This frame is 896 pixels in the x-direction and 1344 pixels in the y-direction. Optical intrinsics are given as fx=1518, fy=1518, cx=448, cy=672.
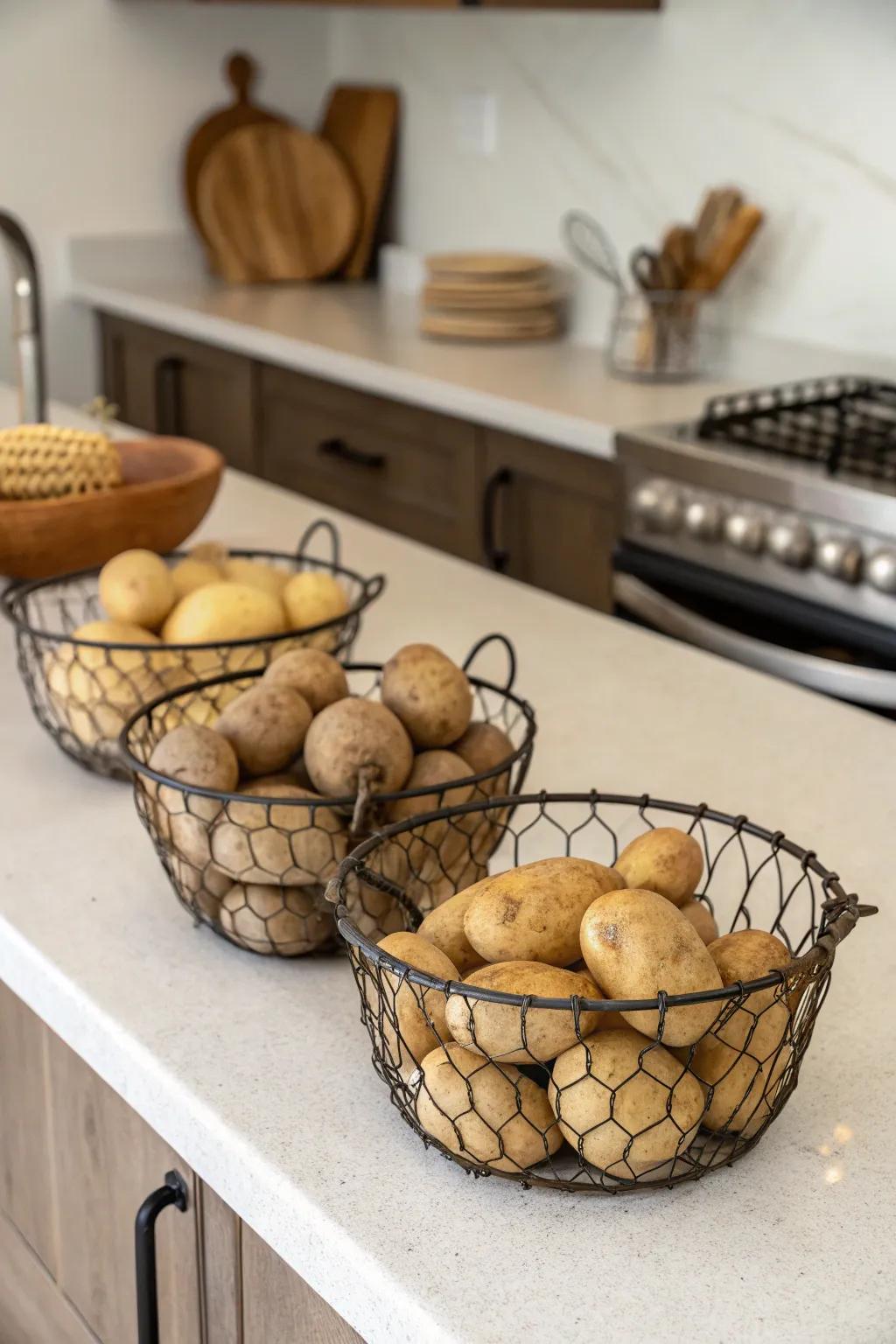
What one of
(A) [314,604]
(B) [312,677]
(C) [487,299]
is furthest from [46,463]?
(C) [487,299]

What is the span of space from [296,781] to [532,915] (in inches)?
10.0

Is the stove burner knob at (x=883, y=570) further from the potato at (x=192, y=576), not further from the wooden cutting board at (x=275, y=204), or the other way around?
the wooden cutting board at (x=275, y=204)

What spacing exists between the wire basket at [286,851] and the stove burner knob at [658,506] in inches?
54.5

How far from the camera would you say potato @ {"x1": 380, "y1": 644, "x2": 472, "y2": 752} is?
A: 92 cm

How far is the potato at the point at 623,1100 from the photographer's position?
0.65 meters

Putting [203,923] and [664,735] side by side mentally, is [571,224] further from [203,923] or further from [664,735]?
[203,923]

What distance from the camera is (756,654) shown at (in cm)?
216

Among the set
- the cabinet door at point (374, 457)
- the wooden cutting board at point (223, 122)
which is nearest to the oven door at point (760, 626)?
the cabinet door at point (374, 457)

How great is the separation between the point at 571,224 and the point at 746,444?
1.09 metres

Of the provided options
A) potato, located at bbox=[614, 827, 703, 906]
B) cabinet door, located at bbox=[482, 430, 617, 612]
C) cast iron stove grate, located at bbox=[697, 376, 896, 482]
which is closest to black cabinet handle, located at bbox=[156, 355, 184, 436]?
cabinet door, located at bbox=[482, 430, 617, 612]

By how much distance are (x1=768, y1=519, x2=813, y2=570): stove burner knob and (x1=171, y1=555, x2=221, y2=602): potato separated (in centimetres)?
107

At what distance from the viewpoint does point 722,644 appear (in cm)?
221

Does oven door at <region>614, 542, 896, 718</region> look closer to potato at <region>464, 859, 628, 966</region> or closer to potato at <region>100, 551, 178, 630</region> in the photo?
potato at <region>100, 551, 178, 630</region>

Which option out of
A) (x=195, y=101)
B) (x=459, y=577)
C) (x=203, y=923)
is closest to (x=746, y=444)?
(x=459, y=577)
